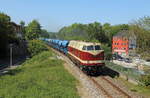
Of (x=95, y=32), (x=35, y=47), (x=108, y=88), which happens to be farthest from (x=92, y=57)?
(x=95, y=32)

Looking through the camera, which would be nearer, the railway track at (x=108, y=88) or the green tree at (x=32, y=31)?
the railway track at (x=108, y=88)

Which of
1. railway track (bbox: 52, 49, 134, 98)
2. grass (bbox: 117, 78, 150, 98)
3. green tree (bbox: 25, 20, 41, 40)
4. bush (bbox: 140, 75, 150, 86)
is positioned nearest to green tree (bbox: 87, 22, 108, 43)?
green tree (bbox: 25, 20, 41, 40)

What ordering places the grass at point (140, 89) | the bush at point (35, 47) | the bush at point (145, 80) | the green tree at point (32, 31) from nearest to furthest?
the grass at point (140, 89), the bush at point (145, 80), the bush at point (35, 47), the green tree at point (32, 31)

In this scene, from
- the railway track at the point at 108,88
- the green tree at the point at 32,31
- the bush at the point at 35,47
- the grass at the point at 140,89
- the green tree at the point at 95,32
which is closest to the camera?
the railway track at the point at 108,88

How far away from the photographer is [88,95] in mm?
18719

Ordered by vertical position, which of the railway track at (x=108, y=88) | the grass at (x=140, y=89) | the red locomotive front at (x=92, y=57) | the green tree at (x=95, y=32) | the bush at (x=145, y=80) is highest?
the green tree at (x=95, y=32)

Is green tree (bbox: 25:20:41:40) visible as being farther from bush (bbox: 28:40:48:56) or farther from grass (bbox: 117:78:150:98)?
grass (bbox: 117:78:150:98)

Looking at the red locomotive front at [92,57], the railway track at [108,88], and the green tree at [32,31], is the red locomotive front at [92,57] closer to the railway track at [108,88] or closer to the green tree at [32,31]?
the railway track at [108,88]

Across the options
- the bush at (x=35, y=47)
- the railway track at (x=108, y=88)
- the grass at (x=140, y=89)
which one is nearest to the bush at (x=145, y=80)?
the grass at (x=140, y=89)

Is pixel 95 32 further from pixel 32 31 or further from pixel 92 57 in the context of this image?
pixel 92 57

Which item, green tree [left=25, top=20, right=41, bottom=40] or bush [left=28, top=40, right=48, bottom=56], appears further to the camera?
green tree [left=25, top=20, right=41, bottom=40]

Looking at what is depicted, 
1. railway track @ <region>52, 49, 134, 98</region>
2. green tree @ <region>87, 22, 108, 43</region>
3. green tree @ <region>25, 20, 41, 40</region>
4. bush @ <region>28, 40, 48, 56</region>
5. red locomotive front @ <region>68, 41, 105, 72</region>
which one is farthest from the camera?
green tree @ <region>25, 20, 41, 40</region>

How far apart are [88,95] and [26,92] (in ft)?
16.5

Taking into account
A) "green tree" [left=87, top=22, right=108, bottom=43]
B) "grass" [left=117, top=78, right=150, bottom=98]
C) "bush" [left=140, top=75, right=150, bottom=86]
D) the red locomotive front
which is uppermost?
"green tree" [left=87, top=22, right=108, bottom=43]
